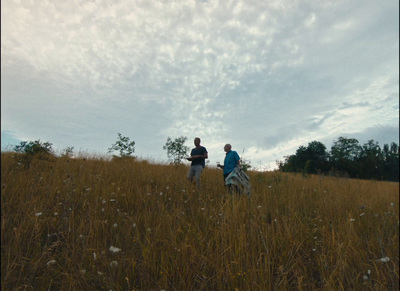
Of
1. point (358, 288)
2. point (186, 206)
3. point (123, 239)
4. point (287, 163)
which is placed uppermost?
point (287, 163)

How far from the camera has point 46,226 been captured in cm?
305

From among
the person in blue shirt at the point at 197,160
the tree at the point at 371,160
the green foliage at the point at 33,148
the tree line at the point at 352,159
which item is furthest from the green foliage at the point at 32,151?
the tree at the point at 371,160

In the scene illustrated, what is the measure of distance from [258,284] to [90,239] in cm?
219

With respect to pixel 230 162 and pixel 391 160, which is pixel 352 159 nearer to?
pixel 391 160

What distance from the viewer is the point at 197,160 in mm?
6789

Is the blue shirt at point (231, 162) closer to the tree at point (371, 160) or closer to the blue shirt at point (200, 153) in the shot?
the blue shirt at point (200, 153)

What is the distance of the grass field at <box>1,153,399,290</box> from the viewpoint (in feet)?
→ 7.04

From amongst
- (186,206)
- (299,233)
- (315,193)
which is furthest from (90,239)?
(315,193)

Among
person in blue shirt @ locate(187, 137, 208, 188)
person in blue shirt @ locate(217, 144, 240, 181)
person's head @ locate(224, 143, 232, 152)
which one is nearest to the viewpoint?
person in blue shirt @ locate(217, 144, 240, 181)

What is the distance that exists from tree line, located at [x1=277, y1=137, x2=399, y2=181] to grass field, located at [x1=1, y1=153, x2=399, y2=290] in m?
1.08

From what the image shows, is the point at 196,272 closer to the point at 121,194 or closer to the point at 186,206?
the point at 186,206

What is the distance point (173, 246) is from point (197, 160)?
4.28 meters

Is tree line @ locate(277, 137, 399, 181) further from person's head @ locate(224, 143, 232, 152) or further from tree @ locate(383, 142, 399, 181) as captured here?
person's head @ locate(224, 143, 232, 152)

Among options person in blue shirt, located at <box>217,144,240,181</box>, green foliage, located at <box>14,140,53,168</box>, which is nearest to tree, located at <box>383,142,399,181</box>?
person in blue shirt, located at <box>217,144,240,181</box>
